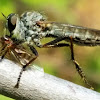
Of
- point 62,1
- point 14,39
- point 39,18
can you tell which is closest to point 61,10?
point 62,1

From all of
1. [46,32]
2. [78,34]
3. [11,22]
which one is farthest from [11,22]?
[78,34]

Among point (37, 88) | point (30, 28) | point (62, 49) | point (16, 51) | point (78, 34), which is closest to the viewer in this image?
point (37, 88)

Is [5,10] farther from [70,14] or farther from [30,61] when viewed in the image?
[30,61]

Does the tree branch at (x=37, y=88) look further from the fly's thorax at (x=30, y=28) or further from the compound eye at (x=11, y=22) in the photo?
the fly's thorax at (x=30, y=28)

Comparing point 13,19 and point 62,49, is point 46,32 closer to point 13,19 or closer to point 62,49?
point 13,19

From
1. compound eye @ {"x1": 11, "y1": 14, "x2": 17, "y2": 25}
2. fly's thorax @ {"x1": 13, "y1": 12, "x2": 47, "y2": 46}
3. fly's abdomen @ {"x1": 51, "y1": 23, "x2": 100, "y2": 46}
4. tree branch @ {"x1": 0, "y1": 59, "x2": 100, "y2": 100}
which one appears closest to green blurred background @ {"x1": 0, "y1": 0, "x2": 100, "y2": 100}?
fly's abdomen @ {"x1": 51, "y1": 23, "x2": 100, "y2": 46}

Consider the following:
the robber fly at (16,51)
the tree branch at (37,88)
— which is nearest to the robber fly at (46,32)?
the robber fly at (16,51)

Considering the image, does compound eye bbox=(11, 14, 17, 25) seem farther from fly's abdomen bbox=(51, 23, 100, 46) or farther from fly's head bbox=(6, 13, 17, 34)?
fly's abdomen bbox=(51, 23, 100, 46)
